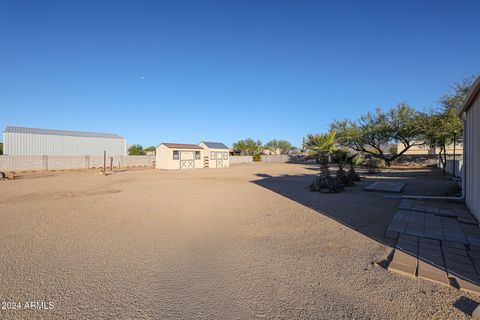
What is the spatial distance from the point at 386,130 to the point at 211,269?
29937 mm

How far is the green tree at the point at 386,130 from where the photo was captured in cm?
2528

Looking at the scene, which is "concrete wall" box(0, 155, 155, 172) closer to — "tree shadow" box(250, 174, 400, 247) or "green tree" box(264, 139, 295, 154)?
"tree shadow" box(250, 174, 400, 247)

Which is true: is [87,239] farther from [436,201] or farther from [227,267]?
[436,201]

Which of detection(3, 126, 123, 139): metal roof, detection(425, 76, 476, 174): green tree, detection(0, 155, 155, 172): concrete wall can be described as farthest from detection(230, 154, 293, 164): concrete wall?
detection(425, 76, 476, 174): green tree

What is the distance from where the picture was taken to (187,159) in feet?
90.0

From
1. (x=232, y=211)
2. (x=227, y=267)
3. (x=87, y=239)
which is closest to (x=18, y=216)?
(x=87, y=239)

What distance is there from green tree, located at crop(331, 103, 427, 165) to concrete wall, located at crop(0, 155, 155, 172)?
26.6 m

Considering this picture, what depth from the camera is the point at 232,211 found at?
6453 mm

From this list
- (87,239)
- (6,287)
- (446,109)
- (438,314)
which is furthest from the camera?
(446,109)

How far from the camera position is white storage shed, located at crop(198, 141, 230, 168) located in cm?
2955

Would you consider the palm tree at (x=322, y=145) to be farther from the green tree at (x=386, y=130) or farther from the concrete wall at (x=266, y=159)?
the concrete wall at (x=266, y=159)

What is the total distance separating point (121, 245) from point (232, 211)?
304 centimetres

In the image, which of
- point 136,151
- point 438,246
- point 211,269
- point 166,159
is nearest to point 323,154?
point 438,246

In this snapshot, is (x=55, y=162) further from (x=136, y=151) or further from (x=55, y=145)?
(x=136, y=151)
